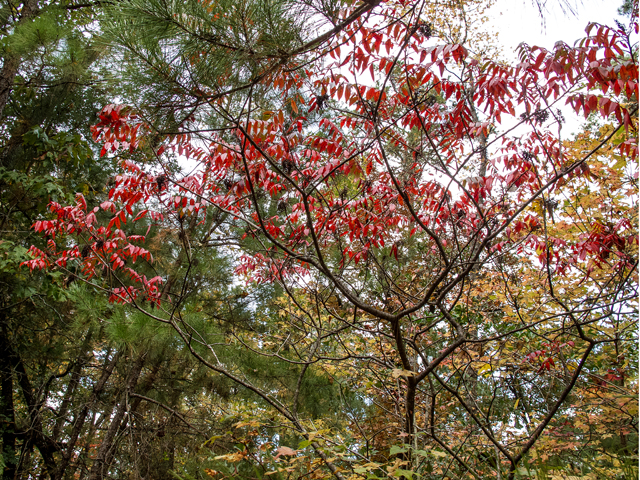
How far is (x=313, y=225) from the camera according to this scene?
3242 mm

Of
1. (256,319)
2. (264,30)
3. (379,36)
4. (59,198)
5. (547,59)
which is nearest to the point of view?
(264,30)

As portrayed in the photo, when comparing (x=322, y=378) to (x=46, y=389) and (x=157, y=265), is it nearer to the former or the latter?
(x=157, y=265)

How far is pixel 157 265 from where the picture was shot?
233 inches

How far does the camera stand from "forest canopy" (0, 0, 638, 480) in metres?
1.98

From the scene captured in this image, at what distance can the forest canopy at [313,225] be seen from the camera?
1.98 meters

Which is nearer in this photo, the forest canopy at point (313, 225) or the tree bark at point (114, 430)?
the forest canopy at point (313, 225)

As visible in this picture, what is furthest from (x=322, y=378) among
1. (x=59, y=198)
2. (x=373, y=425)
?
(x=59, y=198)

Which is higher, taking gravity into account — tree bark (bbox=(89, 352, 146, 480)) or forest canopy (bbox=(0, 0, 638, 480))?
forest canopy (bbox=(0, 0, 638, 480))

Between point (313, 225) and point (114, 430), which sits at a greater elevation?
point (313, 225)

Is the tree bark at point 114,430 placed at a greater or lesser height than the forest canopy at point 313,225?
lesser

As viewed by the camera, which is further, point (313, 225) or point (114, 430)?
point (114, 430)

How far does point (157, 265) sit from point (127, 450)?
2.61m

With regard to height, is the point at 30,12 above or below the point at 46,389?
above

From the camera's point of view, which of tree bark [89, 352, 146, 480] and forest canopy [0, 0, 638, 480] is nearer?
forest canopy [0, 0, 638, 480]
